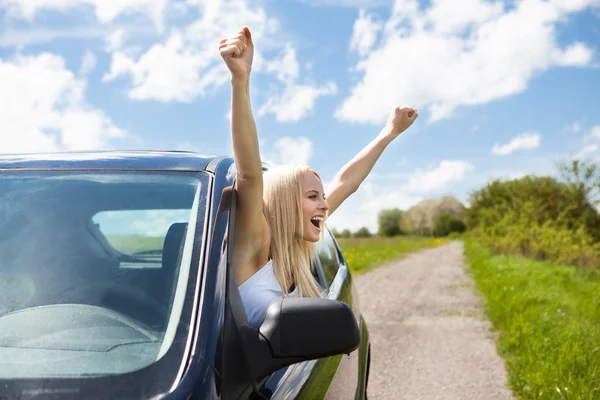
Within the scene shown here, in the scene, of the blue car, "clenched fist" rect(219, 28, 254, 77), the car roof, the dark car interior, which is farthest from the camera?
the car roof

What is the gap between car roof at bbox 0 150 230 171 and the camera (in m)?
2.15

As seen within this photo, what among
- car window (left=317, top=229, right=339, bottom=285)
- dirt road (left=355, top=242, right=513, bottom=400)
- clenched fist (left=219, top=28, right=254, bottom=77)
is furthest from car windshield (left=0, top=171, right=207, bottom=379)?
dirt road (left=355, top=242, right=513, bottom=400)

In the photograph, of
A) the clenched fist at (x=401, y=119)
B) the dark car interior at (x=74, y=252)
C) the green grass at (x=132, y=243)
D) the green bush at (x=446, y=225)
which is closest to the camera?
the dark car interior at (x=74, y=252)

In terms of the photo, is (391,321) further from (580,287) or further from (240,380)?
(240,380)

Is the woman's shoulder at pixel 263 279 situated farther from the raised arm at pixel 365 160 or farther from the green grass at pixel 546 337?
the green grass at pixel 546 337

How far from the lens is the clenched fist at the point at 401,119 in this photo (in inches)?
144

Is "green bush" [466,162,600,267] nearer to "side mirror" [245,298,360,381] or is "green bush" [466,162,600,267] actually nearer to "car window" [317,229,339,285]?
"car window" [317,229,339,285]

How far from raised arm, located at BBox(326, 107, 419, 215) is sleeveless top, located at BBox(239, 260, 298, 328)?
139 cm

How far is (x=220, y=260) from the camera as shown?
179cm

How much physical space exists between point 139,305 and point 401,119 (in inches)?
87.9

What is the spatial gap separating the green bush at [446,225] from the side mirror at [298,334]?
100373 millimetres

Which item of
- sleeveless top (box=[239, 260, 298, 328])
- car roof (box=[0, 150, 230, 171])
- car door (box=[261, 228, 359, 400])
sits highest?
car roof (box=[0, 150, 230, 171])

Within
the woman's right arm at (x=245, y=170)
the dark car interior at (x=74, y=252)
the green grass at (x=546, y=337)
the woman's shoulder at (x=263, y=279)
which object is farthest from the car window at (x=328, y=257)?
the green grass at (x=546, y=337)

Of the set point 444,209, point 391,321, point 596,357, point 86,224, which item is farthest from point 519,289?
point 444,209
